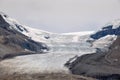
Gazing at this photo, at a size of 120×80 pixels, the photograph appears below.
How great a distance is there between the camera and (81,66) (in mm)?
102312

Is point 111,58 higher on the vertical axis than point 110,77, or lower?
higher

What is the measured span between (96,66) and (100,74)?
10.9m

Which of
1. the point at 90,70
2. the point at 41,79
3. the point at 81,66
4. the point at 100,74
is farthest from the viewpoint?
the point at 81,66

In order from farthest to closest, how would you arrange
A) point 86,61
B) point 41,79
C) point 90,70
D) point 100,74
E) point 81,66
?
1. point 86,61
2. point 81,66
3. point 90,70
4. point 100,74
5. point 41,79

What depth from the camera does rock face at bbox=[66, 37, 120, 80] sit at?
280 ft

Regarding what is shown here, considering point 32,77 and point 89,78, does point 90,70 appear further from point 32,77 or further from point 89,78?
point 32,77

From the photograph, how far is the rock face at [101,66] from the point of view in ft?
280

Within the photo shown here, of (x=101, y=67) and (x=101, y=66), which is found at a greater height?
(x=101, y=66)

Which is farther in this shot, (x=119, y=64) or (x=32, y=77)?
(x=119, y=64)

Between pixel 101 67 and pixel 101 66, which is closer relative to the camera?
pixel 101 67

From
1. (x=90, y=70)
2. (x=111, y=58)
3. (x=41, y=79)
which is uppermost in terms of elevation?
(x=111, y=58)

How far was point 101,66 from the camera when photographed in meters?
96.5

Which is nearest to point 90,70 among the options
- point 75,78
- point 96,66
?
point 96,66

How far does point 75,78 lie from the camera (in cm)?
8381
